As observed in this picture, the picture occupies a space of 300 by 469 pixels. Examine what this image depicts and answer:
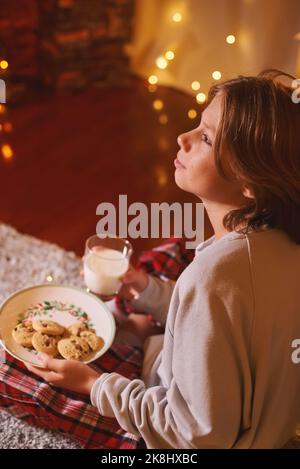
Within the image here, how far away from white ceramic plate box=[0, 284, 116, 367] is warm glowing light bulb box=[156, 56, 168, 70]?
6.21ft

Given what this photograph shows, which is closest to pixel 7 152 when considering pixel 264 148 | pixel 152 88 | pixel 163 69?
pixel 152 88

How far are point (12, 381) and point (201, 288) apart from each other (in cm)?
51

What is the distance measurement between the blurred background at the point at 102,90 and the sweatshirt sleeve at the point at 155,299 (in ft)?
1.88

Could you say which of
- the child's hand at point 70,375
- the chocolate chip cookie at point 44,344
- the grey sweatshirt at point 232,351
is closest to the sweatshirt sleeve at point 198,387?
the grey sweatshirt at point 232,351

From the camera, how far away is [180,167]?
1.14 meters

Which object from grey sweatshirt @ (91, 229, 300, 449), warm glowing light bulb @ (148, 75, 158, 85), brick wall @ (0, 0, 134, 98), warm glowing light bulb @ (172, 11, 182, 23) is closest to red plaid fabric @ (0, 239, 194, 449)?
grey sweatshirt @ (91, 229, 300, 449)

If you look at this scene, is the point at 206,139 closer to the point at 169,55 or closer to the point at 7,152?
the point at 7,152

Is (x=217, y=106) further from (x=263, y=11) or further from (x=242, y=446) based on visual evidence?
(x=263, y=11)

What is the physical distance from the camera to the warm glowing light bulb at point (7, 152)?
2455 millimetres

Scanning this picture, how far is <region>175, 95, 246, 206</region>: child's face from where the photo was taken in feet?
3.50

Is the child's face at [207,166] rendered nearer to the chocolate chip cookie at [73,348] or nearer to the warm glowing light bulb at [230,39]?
the chocolate chip cookie at [73,348]

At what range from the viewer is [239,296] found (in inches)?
37.8

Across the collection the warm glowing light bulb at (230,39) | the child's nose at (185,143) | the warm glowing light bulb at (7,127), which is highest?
the warm glowing light bulb at (230,39)

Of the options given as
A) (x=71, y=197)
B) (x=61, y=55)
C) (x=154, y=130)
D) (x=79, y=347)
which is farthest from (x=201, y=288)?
(x=61, y=55)
